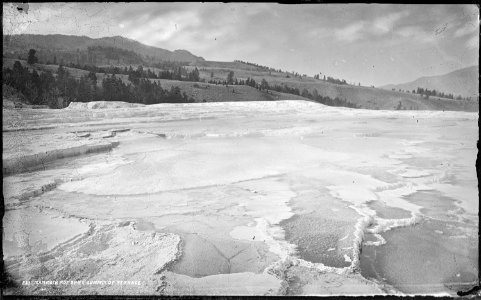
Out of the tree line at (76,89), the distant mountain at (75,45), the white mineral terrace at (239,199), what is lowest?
the white mineral terrace at (239,199)

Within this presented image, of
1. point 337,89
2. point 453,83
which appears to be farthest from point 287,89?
point 453,83

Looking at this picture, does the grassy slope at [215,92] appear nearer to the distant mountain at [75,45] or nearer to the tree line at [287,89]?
the tree line at [287,89]

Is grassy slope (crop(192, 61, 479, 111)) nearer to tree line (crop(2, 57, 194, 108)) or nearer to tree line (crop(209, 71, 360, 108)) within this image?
tree line (crop(209, 71, 360, 108))

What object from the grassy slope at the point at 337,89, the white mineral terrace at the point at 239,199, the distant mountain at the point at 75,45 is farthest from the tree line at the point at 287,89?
the distant mountain at the point at 75,45

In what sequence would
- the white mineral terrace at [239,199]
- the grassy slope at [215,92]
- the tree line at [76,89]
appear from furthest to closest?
the grassy slope at [215,92] < the tree line at [76,89] < the white mineral terrace at [239,199]

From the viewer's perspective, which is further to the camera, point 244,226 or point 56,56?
point 56,56

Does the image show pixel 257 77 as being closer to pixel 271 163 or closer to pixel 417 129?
pixel 271 163

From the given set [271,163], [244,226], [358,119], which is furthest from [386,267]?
[358,119]

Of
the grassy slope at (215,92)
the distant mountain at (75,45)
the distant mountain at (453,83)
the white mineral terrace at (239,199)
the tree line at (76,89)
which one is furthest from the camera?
the grassy slope at (215,92)
